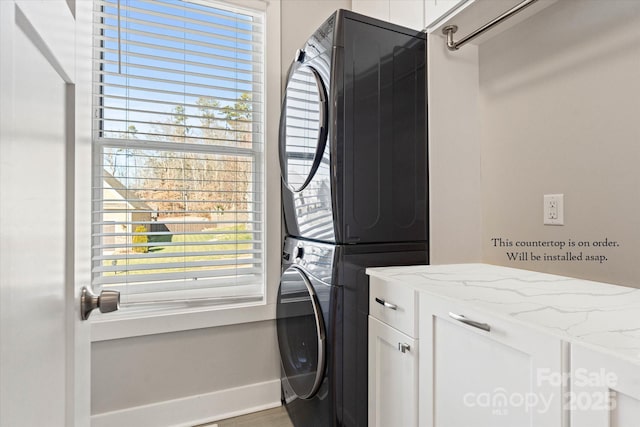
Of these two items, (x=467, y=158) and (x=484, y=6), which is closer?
(x=484, y=6)

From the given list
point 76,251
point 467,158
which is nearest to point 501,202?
point 467,158

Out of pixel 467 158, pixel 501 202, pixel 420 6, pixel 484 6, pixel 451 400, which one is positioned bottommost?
pixel 451 400

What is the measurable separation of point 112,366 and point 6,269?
1.67 metres

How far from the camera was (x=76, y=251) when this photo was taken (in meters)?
0.70

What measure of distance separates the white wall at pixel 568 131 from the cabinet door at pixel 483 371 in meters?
0.66

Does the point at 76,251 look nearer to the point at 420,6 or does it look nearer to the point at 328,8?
the point at 420,6

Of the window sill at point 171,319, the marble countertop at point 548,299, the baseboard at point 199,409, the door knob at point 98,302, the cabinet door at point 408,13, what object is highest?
the cabinet door at point 408,13

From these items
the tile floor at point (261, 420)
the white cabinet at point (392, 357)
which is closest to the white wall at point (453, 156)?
the white cabinet at point (392, 357)

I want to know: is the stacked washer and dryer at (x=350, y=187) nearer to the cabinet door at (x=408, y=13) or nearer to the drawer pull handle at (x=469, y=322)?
the cabinet door at (x=408, y=13)

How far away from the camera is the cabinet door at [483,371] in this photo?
2.55 feet

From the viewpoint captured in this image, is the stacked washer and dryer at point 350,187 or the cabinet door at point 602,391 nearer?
the cabinet door at point 602,391

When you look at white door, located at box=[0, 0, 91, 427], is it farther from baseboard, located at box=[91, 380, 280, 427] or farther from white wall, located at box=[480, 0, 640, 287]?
white wall, located at box=[480, 0, 640, 287]

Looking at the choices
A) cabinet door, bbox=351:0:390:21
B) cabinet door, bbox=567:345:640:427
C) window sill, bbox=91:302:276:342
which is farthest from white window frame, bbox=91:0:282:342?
cabinet door, bbox=567:345:640:427

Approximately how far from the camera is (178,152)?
1906mm
